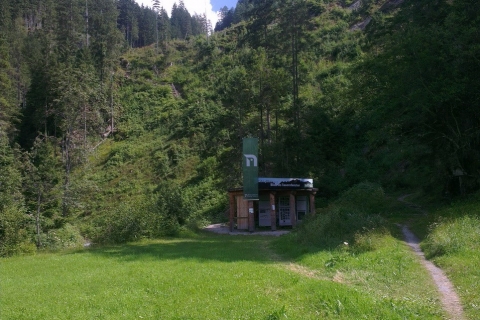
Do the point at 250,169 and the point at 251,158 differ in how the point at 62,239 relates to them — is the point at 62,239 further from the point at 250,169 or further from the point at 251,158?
the point at 251,158

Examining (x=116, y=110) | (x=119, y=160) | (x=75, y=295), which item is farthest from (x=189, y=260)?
(x=116, y=110)

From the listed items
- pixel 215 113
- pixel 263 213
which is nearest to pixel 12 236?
pixel 263 213

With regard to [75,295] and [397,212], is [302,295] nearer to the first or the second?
[75,295]

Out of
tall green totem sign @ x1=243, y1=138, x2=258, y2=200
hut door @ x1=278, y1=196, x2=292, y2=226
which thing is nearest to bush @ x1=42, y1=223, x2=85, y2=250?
tall green totem sign @ x1=243, y1=138, x2=258, y2=200

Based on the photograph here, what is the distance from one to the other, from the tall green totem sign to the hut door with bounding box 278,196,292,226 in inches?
188

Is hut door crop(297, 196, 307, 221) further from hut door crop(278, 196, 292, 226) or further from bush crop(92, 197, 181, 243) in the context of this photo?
bush crop(92, 197, 181, 243)

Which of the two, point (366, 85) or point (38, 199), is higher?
point (366, 85)

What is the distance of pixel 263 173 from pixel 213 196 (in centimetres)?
757

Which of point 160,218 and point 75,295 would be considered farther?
point 160,218

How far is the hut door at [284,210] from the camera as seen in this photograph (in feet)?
107

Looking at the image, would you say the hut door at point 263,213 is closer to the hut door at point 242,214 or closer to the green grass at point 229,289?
the hut door at point 242,214

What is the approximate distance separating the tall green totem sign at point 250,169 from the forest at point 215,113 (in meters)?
4.99

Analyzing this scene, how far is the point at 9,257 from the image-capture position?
20.2 metres

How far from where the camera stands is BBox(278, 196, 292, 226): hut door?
32469 millimetres
